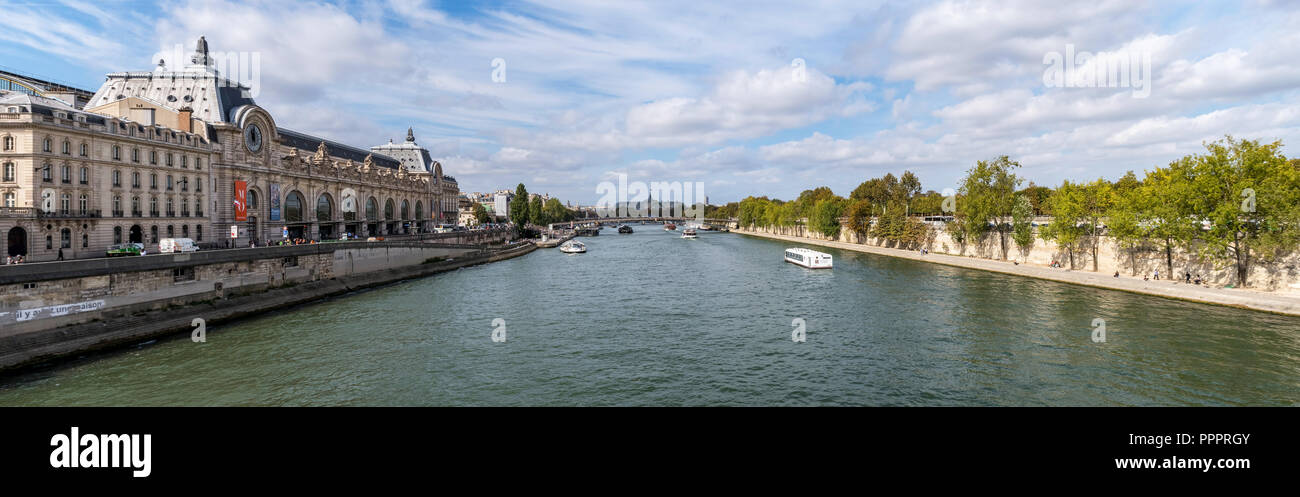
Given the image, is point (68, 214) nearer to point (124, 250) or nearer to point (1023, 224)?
point (124, 250)

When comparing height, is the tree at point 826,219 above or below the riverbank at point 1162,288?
above

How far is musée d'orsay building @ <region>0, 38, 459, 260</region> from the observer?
31.8m

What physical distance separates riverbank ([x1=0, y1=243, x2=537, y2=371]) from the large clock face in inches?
796

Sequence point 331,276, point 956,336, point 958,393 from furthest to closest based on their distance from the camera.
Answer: point 331,276
point 956,336
point 958,393

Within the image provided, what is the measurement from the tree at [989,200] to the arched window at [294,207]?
244 ft

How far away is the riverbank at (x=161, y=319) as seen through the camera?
2022 centimetres

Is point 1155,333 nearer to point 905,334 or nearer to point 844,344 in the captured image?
point 905,334

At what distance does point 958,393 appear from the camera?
55.1ft

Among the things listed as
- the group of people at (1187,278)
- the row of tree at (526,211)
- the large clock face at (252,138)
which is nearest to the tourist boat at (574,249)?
the row of tree at (526,211)

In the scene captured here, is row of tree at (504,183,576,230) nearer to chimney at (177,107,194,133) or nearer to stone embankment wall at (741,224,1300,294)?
chimney at (177,107,194,133)

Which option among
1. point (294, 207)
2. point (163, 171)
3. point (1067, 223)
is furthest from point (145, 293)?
point (1067, 223)

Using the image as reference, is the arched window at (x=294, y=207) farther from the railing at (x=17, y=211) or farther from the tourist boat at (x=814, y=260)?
the tourist boat at (x=814, y=260)
